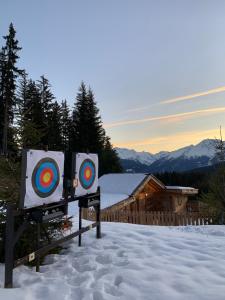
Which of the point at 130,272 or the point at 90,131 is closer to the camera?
the point at 130,272

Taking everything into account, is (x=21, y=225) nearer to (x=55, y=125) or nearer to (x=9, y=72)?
(x=9, y=72)

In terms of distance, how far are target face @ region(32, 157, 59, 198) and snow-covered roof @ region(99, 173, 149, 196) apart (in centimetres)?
2126

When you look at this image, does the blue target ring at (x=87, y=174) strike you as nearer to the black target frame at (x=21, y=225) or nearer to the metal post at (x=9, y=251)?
the black target frame at (x=21, y=225)

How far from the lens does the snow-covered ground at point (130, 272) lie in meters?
4.86

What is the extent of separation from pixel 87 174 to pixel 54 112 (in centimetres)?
4519

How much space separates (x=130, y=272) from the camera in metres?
5.62

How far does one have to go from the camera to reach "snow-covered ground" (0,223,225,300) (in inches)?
191

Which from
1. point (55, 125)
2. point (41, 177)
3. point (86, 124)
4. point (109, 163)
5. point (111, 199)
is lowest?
point (111, 199)

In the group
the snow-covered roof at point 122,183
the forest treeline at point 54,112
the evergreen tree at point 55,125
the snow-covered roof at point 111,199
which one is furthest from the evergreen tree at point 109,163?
the snow-covered roof at point 111,199

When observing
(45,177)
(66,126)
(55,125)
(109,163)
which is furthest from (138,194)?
(66,126)

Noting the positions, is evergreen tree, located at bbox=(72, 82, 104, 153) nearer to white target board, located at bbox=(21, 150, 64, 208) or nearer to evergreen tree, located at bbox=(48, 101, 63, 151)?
evergreen tree, located at bbox=(48, 101, 63, 151)

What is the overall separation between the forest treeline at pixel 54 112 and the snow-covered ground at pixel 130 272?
31.1m

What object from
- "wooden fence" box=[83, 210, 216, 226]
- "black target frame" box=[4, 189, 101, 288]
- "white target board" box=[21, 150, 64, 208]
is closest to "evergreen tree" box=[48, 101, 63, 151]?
"wooden fence" box=[83, 210, 216, 226]

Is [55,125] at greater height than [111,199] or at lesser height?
greater
